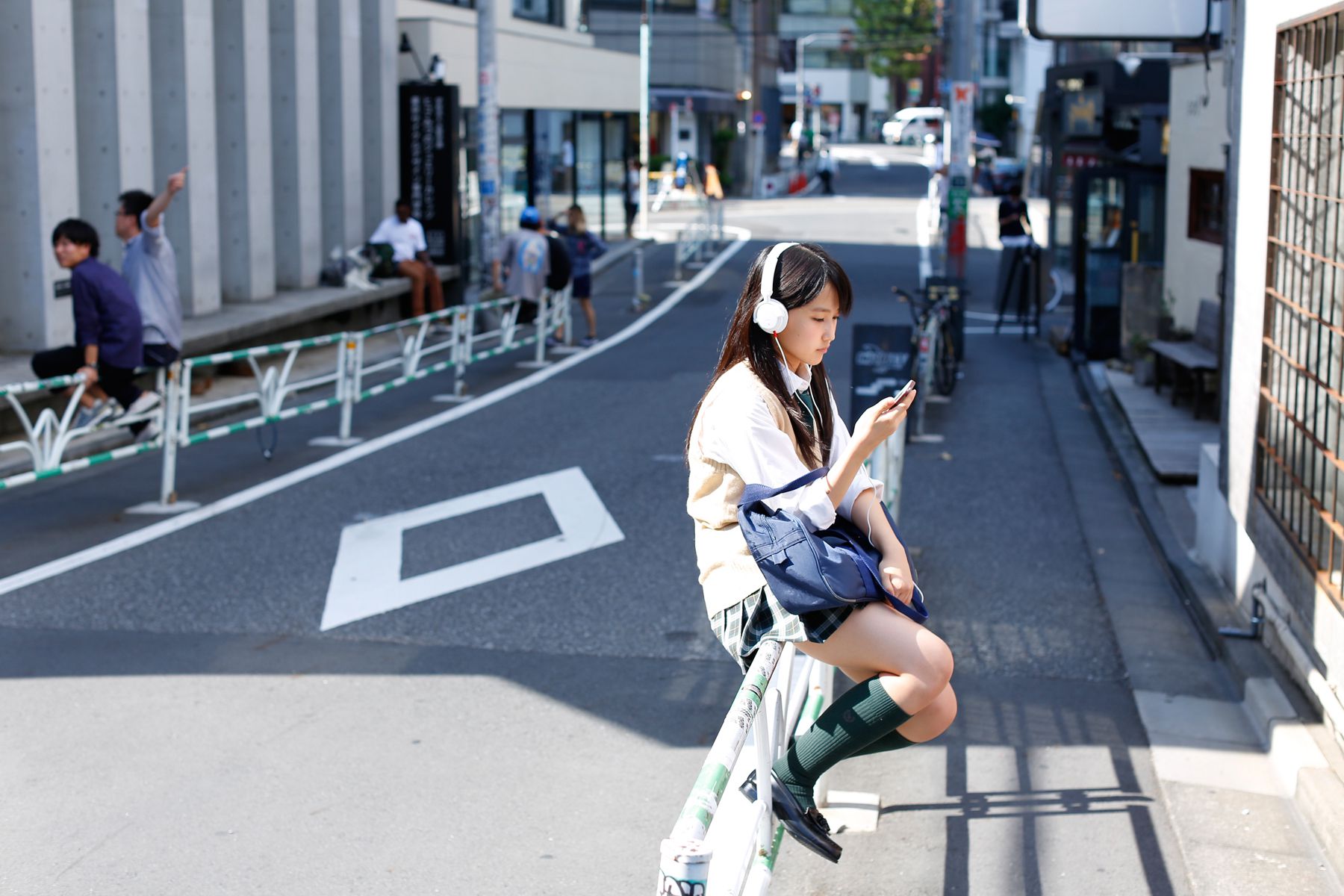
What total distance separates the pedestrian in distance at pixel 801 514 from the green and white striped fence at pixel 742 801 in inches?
4.8

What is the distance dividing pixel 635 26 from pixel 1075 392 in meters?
42.4

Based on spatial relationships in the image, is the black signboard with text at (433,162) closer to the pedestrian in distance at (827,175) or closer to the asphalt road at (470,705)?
the asphalt road at (470,705)

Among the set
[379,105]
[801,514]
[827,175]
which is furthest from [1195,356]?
[827,175]

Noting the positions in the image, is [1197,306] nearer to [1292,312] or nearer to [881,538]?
[1292,312]

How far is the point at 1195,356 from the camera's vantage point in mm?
13312

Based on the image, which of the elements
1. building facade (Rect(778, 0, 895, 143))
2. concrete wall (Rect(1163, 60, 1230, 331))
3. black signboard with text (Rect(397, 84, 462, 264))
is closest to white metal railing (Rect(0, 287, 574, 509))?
black signboard with text (Rect(397, 84, 462, 264))

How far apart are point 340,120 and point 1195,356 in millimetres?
11603

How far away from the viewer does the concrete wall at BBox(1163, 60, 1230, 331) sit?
15.0 meters

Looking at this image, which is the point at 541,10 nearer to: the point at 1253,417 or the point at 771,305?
the point at 1253,417

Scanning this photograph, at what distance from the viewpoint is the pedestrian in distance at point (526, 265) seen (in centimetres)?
1716

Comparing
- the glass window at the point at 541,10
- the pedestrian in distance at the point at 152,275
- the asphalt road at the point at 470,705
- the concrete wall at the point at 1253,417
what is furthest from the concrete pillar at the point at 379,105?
the concrete wall at the point at 1253,417

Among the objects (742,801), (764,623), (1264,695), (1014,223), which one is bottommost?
(1264,695)

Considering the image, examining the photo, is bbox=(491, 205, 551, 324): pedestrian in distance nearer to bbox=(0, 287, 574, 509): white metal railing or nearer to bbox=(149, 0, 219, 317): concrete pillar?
bbox=(0, 287, 574, 509): white metal railing

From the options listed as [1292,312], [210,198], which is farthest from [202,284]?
[1292,312]
